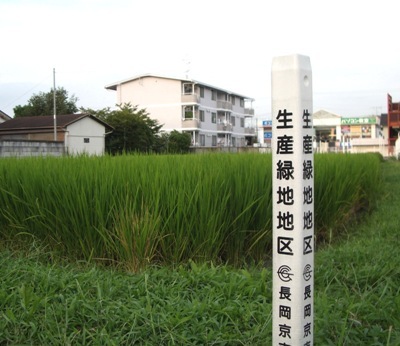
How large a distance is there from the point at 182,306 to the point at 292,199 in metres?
1.10

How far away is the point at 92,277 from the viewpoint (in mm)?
3066

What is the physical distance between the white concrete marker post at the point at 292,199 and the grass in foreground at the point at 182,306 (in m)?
0.50

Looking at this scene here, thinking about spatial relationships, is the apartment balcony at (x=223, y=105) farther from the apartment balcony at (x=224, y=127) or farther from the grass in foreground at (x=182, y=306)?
the grass in foreground at (x=182, y=306)

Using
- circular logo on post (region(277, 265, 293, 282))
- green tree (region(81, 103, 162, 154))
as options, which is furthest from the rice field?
green tree (region(81, 103, 162, 154))

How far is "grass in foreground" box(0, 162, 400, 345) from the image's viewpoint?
219 cm

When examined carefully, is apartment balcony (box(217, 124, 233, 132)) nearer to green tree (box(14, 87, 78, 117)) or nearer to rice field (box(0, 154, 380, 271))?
green tree (box(14, 87, 78, 117))

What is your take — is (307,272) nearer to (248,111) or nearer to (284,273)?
(284,273)

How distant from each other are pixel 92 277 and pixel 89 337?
866 mm

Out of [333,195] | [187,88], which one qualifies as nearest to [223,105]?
[187,88]

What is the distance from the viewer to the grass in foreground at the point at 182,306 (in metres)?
2.19

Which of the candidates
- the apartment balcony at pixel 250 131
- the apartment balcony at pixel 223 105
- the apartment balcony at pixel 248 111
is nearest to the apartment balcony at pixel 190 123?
the apartment balcony at pixel 223 105

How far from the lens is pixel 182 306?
2.48 m

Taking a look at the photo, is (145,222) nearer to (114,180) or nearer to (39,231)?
(114,180)

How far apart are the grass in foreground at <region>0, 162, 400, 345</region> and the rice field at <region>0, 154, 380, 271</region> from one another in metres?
0.43
